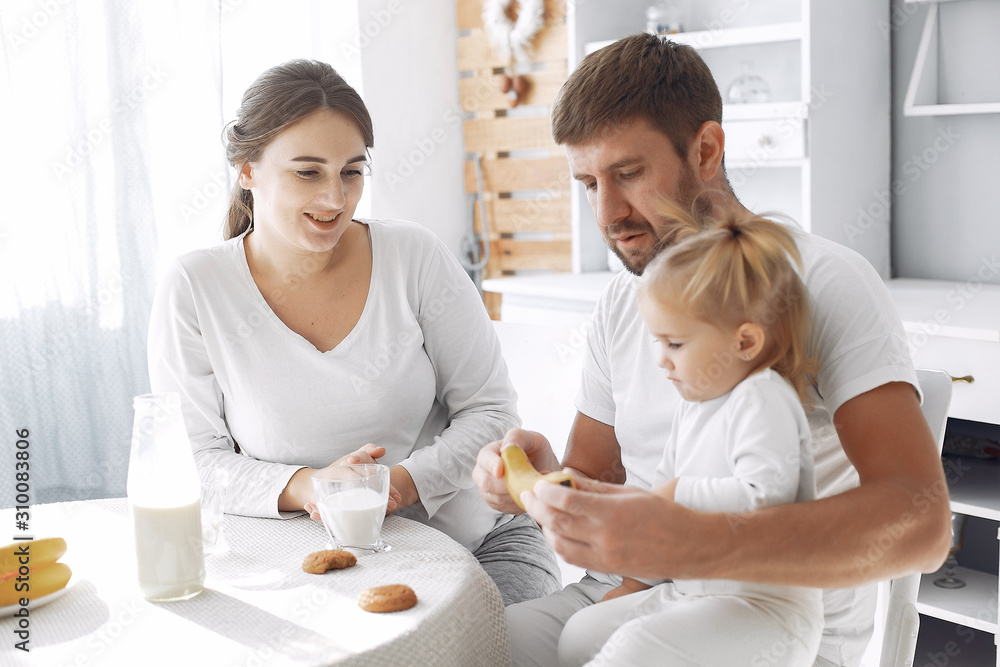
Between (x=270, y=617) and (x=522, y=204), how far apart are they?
266cm

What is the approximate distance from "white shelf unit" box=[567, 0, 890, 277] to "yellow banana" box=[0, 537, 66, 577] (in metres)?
1.83

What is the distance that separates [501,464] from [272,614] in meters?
0.31

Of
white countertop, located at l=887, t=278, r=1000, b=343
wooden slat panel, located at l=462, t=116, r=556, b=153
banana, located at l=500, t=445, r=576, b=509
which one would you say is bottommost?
banana, located at l=500, t=445, r=576, b=509

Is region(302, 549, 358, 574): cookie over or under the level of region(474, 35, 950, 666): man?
under

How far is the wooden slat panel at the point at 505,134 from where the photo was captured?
10.9 ft

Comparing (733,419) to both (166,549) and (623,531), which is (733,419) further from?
(166,549)

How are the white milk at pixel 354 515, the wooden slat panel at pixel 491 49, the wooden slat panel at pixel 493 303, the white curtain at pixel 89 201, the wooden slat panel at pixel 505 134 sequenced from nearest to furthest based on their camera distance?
the white milk at pixel 354 515 → the white curtain at pixel 89 201 → the wooden slat panel at pixel 491 49 → the wooden slat panel at pixel 505 134 → the wooden slat panel at pixel 493 303

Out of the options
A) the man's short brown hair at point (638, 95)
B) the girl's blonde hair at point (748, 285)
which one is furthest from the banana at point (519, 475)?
the man's short brown hair at point (638, 95)

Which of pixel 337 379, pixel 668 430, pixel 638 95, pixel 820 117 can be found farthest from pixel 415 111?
pixel 668 430

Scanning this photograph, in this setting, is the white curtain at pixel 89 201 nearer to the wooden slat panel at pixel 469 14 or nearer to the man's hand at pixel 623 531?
the wooden slat panel at pixel 469 14

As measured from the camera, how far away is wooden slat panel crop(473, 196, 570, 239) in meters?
3.35

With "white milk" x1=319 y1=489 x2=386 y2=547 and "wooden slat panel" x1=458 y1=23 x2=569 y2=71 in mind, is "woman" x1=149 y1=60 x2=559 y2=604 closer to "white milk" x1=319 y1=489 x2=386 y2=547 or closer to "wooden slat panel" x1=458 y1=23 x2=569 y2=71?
"white milk" x1=319 y1=489 x2=386 y2=547

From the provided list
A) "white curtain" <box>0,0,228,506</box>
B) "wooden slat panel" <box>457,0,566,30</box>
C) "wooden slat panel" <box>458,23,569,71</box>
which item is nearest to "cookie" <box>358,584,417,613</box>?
"white curtain" <box>0,0,228,506</box>

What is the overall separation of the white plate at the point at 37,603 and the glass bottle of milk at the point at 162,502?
0.09 m
